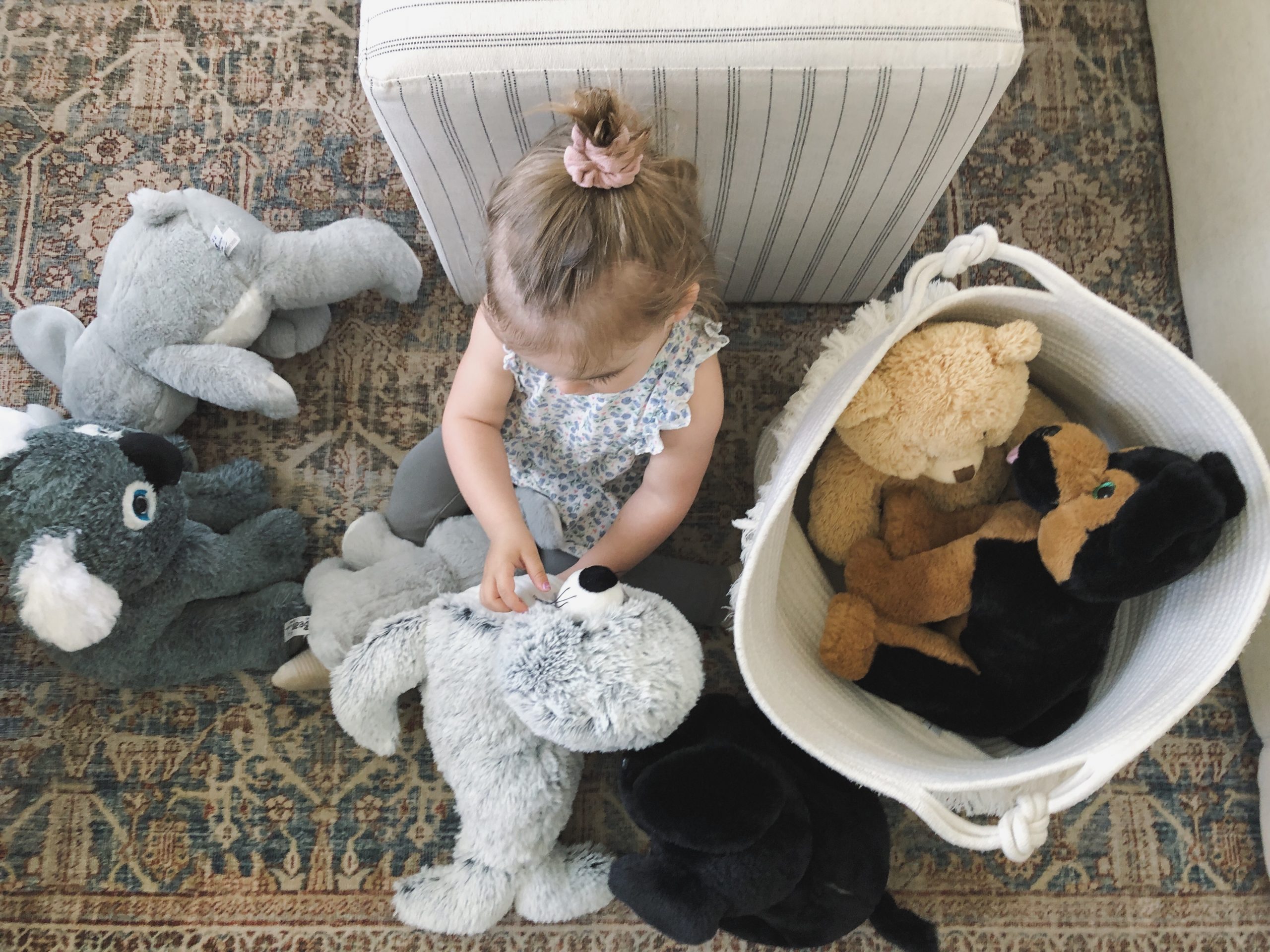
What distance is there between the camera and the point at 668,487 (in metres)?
0.89

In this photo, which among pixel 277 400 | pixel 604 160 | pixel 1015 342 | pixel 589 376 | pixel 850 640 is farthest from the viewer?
pixel 277 400

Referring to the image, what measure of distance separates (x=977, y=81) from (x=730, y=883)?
76 cm

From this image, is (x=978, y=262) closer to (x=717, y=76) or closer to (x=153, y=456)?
(x=717, y=76)

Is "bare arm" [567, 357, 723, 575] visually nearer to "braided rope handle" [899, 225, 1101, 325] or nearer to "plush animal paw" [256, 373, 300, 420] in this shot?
"braided rope handle" [899, 225, 1101, 325]

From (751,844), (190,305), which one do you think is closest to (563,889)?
(751,844)

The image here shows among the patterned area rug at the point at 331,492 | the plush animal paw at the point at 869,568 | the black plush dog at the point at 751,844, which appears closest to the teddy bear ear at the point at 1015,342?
→ the plush animal paw at the point at 869,568

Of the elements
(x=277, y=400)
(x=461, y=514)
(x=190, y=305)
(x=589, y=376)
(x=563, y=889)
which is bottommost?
(x=563, y=889)

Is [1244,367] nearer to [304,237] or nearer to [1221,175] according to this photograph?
[1221,175]

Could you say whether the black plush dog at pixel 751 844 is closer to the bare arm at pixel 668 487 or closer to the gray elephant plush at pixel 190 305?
the bare arm at pixel 668 487

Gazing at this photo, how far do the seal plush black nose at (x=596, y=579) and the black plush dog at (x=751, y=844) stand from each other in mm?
225

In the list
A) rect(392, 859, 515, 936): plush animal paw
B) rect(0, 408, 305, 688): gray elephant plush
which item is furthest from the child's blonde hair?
rect(392, 859, 515, 936): plush animal paw

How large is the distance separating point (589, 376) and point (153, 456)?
1.69 ft

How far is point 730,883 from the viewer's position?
2.74ft

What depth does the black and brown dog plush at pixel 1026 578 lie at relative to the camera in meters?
0.77
